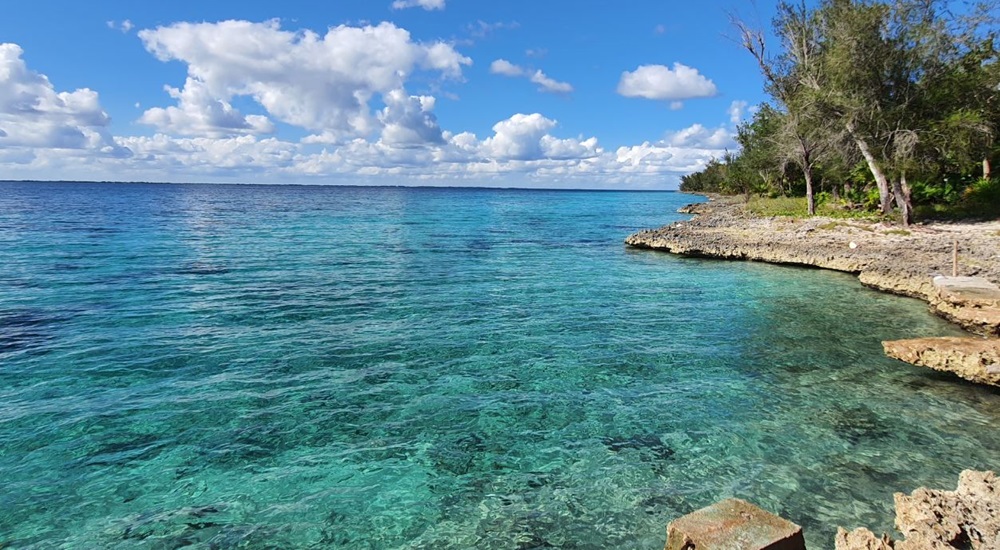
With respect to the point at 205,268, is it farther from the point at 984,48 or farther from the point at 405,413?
the point at 984,48

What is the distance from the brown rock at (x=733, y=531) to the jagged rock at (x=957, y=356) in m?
10.1

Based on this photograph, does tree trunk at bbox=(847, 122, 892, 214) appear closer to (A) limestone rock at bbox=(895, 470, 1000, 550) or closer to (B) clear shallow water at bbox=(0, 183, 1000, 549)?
(B) clear shallow water at bbox=(0, 183, 1000, 549)

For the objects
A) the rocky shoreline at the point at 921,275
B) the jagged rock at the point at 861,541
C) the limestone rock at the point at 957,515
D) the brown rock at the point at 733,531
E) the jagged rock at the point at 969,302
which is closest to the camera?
the brown rock at the point at 733,531

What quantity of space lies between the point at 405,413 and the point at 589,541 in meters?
5.09

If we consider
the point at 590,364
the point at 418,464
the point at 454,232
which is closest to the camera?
the point at 418,464

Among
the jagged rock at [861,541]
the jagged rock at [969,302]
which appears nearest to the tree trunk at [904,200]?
the jagged rock at [969,302]

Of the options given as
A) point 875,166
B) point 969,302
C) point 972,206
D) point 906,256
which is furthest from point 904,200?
point 969,302

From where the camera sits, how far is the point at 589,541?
7430mm

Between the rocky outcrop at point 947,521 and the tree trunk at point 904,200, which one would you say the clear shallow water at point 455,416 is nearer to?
the rocky outcrop at point 947,521

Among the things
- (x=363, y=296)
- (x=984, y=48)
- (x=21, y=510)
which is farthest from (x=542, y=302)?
(x=984, y=48)

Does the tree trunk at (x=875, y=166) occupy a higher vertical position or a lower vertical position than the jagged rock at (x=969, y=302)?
higher

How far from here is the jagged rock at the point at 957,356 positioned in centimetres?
1188

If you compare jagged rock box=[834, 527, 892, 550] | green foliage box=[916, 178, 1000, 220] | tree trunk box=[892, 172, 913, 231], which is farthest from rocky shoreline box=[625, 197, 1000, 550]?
green foliage box=[916, 178, 1000, 220]

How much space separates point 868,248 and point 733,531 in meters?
30.4
